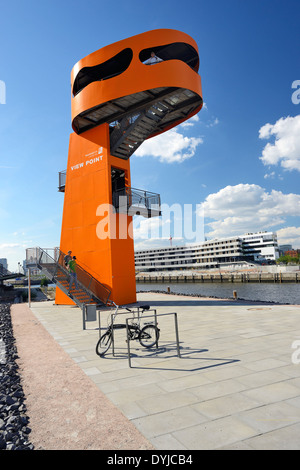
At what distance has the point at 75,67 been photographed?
18.6m

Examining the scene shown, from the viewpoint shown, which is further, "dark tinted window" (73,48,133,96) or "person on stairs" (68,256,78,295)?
"dark tinted window" (73,48,133,96)

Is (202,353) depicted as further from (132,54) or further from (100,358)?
(132,54)

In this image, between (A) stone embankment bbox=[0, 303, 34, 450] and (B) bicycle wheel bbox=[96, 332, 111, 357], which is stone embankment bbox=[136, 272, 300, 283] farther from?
(A) stone embankment bbox=[0, 303, 34, 450]

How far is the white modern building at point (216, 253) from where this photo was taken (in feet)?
451

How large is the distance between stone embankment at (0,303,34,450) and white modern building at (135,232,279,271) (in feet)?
417

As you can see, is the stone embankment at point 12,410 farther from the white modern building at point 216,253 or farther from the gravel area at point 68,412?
the white modern building at point 216,253

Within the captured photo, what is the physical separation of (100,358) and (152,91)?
14.2 m

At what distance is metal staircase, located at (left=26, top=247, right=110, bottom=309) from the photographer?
54.4 ft

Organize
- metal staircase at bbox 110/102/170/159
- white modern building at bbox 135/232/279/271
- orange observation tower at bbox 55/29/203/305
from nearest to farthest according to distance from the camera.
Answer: orange observation tower at bbox 55/29/203/305 < metal staircase at bbox 110/102/170/159 < white modern building at bbox 135/232/279/271

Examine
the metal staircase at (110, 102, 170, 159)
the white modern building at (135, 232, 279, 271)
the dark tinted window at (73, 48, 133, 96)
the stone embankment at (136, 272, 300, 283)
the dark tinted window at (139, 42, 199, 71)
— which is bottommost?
the stone embankment at (136, 272, 300, 283)

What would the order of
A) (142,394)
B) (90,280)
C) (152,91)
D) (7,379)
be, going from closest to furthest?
1. (142,394)
2. (7,379)
3. (152,91)
4. (90,280)

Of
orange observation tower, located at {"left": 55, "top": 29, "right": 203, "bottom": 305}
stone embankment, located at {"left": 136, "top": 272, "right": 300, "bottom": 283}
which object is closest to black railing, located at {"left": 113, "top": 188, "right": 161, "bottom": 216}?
orange observation tower, located at {"left": 55, "top": 29, "right": 203, "bottom": 305}

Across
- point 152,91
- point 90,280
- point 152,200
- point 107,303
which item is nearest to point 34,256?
point 90,280

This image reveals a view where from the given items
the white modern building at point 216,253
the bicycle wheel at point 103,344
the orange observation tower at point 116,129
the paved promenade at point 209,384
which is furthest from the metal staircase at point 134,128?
the white modern building at point 216,253
